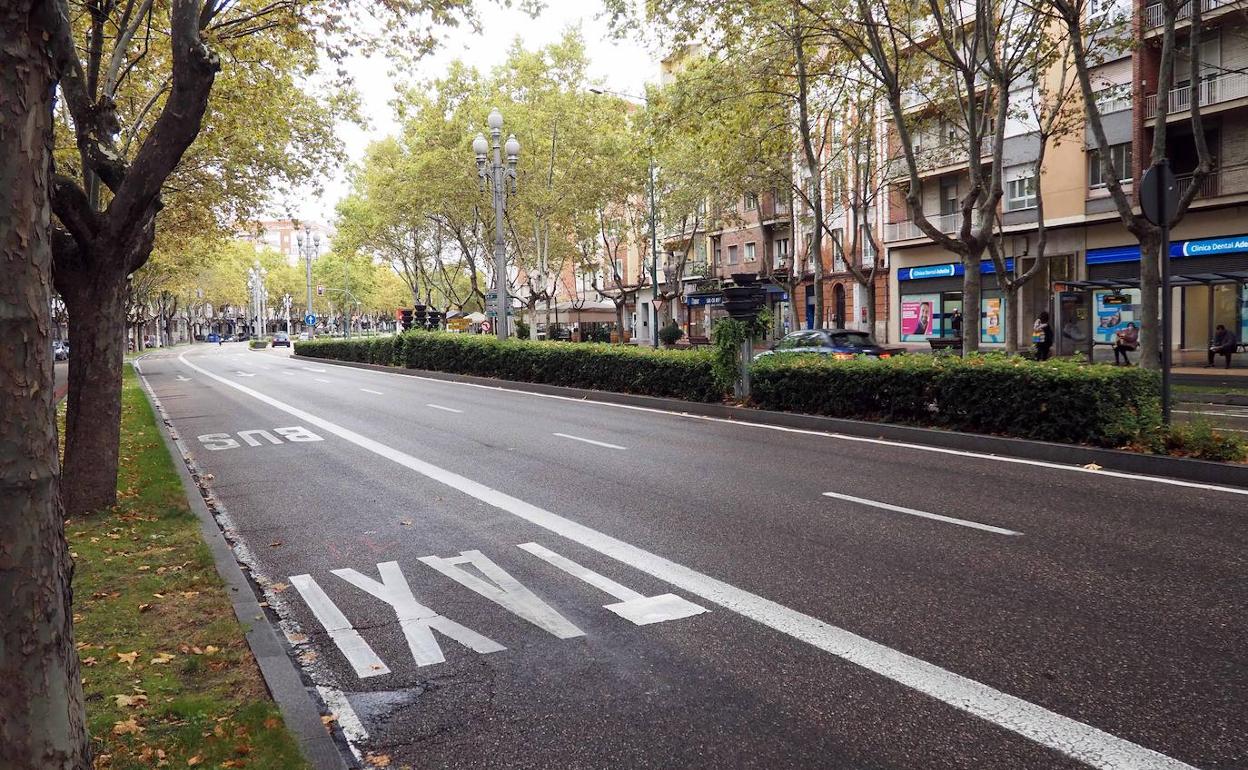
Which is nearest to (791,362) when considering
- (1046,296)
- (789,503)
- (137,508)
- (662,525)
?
(789,503)

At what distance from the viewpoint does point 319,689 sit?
13.8ft

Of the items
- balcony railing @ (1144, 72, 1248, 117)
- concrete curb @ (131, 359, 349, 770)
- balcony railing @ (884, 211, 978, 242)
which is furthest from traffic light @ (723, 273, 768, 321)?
balcony railing @ (884, 211, 978, 242)

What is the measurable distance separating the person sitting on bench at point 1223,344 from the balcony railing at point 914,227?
1143cm

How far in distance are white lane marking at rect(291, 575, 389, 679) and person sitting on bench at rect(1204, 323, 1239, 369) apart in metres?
25.1

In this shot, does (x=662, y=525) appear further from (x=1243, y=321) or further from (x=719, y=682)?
(x=1243, y=321)

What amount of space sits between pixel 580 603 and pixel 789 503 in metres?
3.17

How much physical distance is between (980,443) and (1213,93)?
851 inches

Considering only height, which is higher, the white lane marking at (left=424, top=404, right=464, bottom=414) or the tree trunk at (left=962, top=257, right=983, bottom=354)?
the tree trunk at (left=962, top=257, right=983, bottom=354)

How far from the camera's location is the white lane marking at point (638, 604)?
4973 millimetres

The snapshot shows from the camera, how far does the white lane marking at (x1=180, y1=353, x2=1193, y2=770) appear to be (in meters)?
3.29

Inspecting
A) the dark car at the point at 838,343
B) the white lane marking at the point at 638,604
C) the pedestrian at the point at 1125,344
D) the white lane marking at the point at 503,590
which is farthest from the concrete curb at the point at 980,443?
the pedestrian at the point at 1125,344

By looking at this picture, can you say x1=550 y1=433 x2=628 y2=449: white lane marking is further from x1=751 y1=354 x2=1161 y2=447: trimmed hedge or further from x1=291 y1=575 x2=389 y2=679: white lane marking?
x1=291 y1=575 x2=389 y2=679: white lane marking

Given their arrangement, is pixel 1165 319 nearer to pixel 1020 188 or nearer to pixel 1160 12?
pixel 1160 12

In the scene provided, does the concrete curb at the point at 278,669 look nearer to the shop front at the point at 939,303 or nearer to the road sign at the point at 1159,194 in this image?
the road sign at the point at 1159,194
